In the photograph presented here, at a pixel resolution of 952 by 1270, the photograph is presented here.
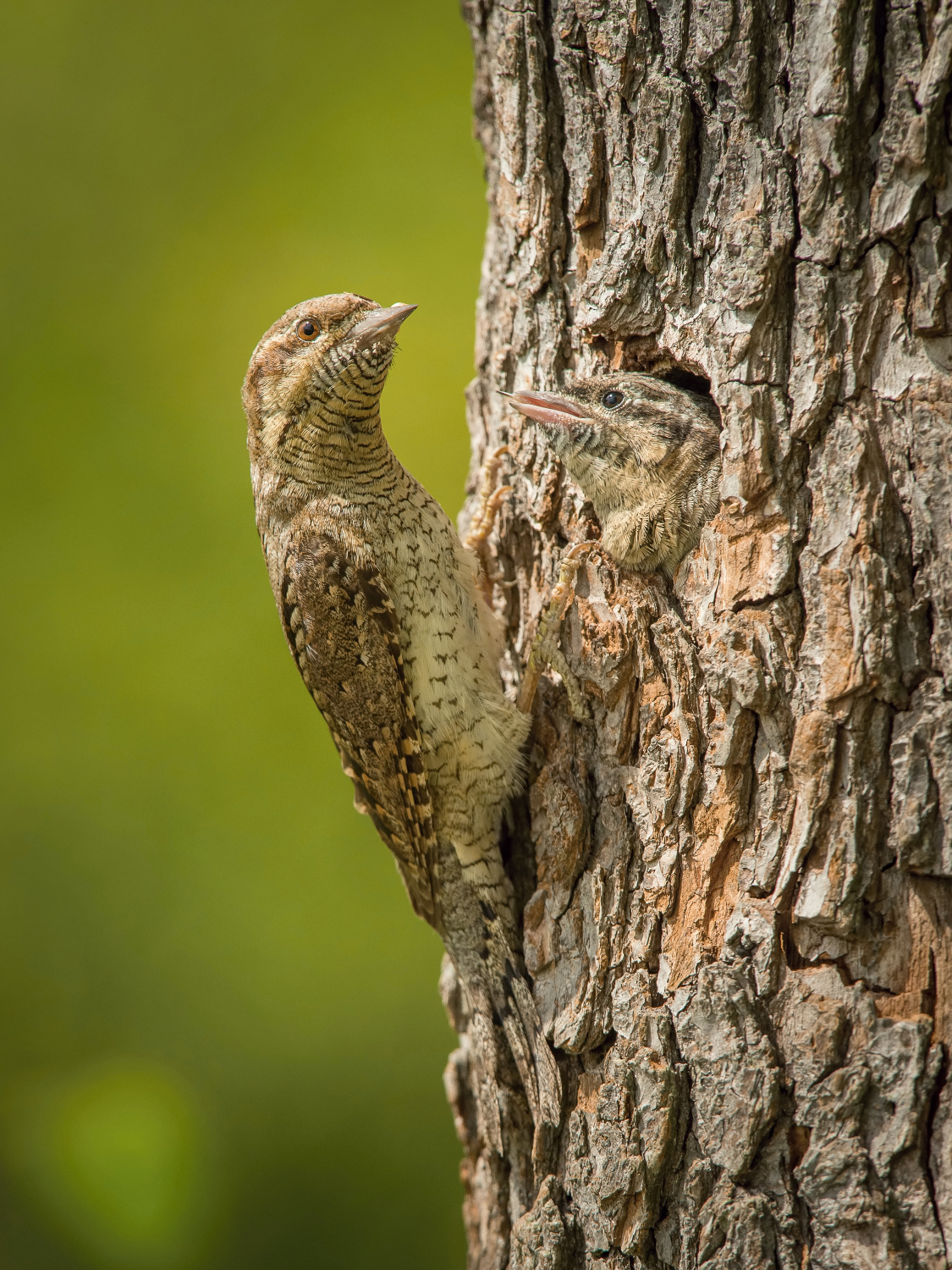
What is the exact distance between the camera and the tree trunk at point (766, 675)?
131 cm

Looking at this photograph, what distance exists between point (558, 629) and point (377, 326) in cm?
78

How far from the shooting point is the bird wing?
2039 millimetres

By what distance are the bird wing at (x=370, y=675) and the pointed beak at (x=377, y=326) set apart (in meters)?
0.45

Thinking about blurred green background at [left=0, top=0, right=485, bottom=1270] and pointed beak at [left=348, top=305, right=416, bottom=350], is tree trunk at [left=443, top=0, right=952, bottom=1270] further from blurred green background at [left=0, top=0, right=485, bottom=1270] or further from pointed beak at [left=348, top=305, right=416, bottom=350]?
blurred green background at [left=0, top=0, right=485, bottom=1270]

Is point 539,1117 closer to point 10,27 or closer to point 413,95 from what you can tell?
point 413,95

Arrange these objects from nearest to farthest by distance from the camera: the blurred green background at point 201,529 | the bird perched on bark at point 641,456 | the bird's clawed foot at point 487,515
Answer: the bird perched on bark at point 641,456, the bird's clawed foot at point 487,515, the blurred green background at point 201,529

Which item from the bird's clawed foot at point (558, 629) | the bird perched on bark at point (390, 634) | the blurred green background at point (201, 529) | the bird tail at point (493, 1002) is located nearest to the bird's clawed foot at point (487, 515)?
the bird perched on bark at point (390, 634)

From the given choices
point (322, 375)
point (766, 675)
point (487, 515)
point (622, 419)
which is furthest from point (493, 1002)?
point (322, 375)

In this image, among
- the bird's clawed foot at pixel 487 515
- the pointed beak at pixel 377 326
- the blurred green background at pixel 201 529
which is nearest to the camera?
the pointed beak at pixel 377 326

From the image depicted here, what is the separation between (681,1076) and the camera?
1483mm

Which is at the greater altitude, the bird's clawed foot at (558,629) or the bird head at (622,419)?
the bird head at (622,419)

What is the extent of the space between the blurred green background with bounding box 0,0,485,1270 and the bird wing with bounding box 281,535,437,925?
1.42 meters

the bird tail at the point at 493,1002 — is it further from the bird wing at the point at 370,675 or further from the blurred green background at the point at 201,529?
the blurred green background at the point at 201,529

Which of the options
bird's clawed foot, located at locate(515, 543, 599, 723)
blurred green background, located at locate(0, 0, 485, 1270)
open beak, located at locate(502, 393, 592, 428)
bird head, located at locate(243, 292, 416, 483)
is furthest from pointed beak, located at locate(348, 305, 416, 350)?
blurred green background, located at locate(0, 0, 485, 1270)
